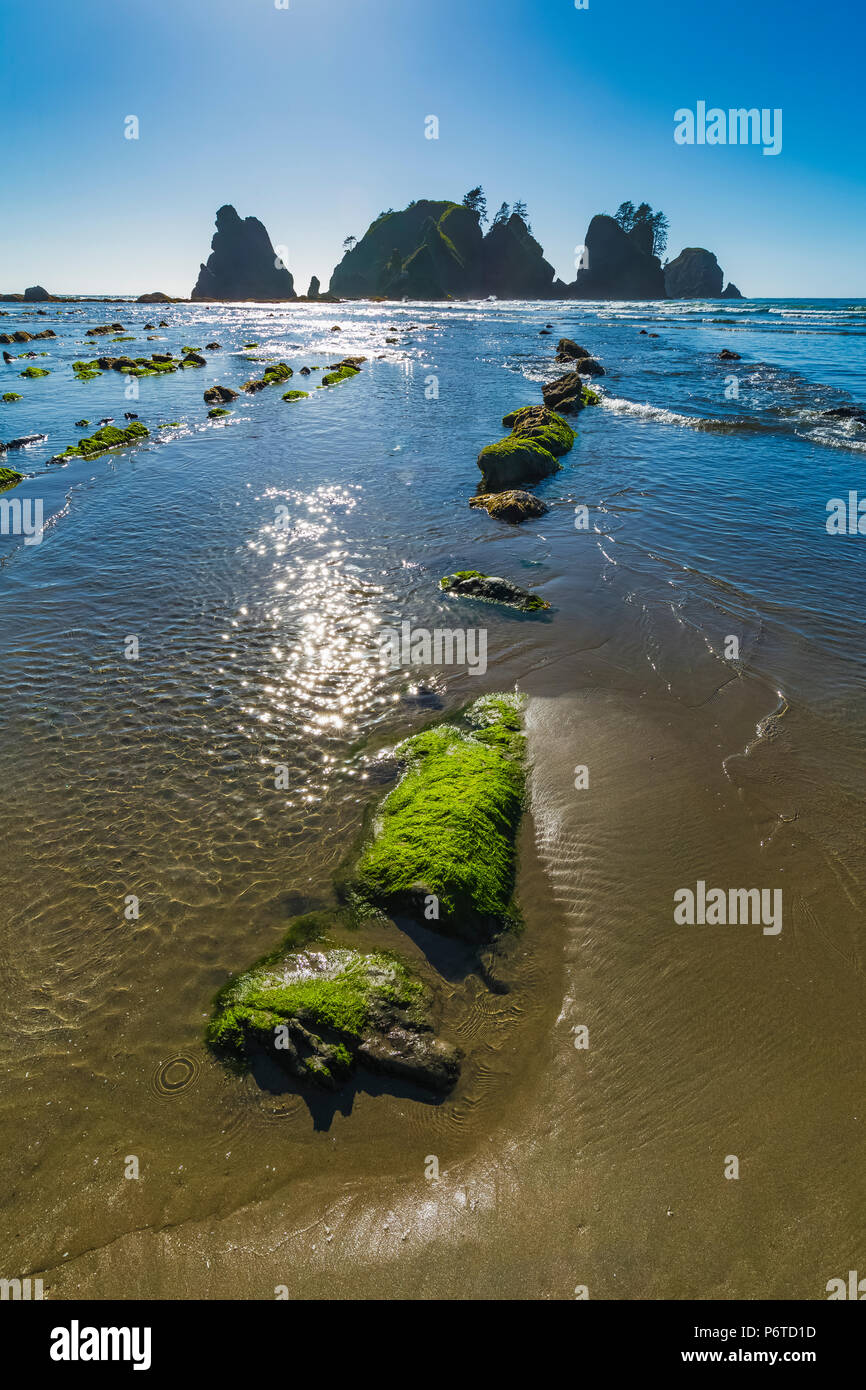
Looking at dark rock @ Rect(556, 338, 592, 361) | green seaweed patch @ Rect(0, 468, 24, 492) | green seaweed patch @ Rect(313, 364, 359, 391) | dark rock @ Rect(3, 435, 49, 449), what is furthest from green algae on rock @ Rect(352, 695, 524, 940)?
dark rock @ Rect(556, 338, 592, 361)

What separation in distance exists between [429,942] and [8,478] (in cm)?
2509

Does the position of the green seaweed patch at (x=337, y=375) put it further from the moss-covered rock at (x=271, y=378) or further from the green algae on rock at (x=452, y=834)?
the green algae on rock at (x=452, y=834)

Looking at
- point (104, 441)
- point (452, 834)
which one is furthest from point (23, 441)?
point (452, 834)

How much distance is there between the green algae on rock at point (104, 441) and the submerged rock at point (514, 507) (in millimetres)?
19154

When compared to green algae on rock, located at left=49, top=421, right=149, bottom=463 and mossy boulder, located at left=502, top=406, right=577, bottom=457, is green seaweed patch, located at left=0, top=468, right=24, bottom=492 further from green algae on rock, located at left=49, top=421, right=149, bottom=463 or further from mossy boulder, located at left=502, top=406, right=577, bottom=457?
mossy boulder, located at left=502, top=406, right=577, bottom=457

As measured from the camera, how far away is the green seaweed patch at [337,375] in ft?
138

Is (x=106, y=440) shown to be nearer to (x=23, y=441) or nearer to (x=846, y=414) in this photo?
(x=23, y=441)

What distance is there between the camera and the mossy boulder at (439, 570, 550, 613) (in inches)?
522

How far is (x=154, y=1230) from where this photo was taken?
181 inches

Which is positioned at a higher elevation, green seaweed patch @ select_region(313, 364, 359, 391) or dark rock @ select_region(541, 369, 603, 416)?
green seaweed patch @ select_region(313, 364, 359, 391)

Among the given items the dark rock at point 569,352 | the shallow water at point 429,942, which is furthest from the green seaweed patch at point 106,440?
the dark rock at point 569,352

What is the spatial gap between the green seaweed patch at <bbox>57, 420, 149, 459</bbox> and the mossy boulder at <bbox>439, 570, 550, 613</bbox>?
2121 centimetres

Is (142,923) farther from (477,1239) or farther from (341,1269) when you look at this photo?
(477,1239)
